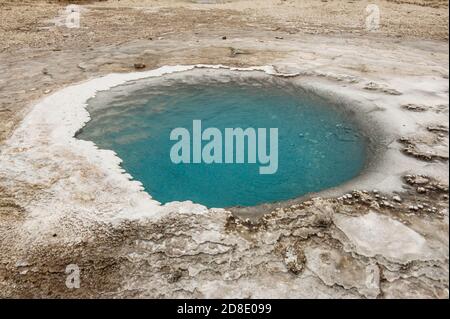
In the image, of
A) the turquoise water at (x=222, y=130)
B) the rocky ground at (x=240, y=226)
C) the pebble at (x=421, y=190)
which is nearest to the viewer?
the rocky ground at (x=240, y=226)

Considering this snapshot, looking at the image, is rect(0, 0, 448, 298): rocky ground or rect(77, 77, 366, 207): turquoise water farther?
rect(77, 77, 366, 207): turquoise water

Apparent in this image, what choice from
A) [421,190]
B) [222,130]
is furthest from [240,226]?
[222,130]

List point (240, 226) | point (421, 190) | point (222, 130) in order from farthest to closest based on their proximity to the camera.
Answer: point (222, 130) → point (421, 190) → point (240, 226)

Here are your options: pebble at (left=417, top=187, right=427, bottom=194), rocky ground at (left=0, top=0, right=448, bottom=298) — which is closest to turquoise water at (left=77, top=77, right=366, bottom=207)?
rocky ground at (left=0, top=0, right=448, bottom=298)

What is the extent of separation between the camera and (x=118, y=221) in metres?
4.44

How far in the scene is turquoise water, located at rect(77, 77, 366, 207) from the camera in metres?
5.19

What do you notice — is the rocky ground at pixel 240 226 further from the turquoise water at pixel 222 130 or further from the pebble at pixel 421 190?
the turquoise water at pixel 222 130

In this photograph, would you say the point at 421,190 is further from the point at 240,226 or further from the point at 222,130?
the point at 222,130

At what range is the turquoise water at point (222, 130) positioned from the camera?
5191mm

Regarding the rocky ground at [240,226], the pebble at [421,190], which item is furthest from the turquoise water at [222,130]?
the pebble at [421,190]

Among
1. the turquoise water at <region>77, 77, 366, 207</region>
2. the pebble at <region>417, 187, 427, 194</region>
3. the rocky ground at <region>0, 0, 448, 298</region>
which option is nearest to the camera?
the rocky ground at <region>0, 0, 448, 298</region>

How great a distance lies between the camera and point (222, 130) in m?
6.70

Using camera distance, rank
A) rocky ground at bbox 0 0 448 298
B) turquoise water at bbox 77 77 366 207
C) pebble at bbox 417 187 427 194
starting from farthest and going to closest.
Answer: turquoise water at bbox 77 77 366 207 → pebble at bbox 417 187 427 194 → rocky ground at bbox 0 0 448 298

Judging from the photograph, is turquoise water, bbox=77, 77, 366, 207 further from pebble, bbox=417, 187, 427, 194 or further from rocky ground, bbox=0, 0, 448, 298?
pebble, bbox=417, 187, 427, 194
